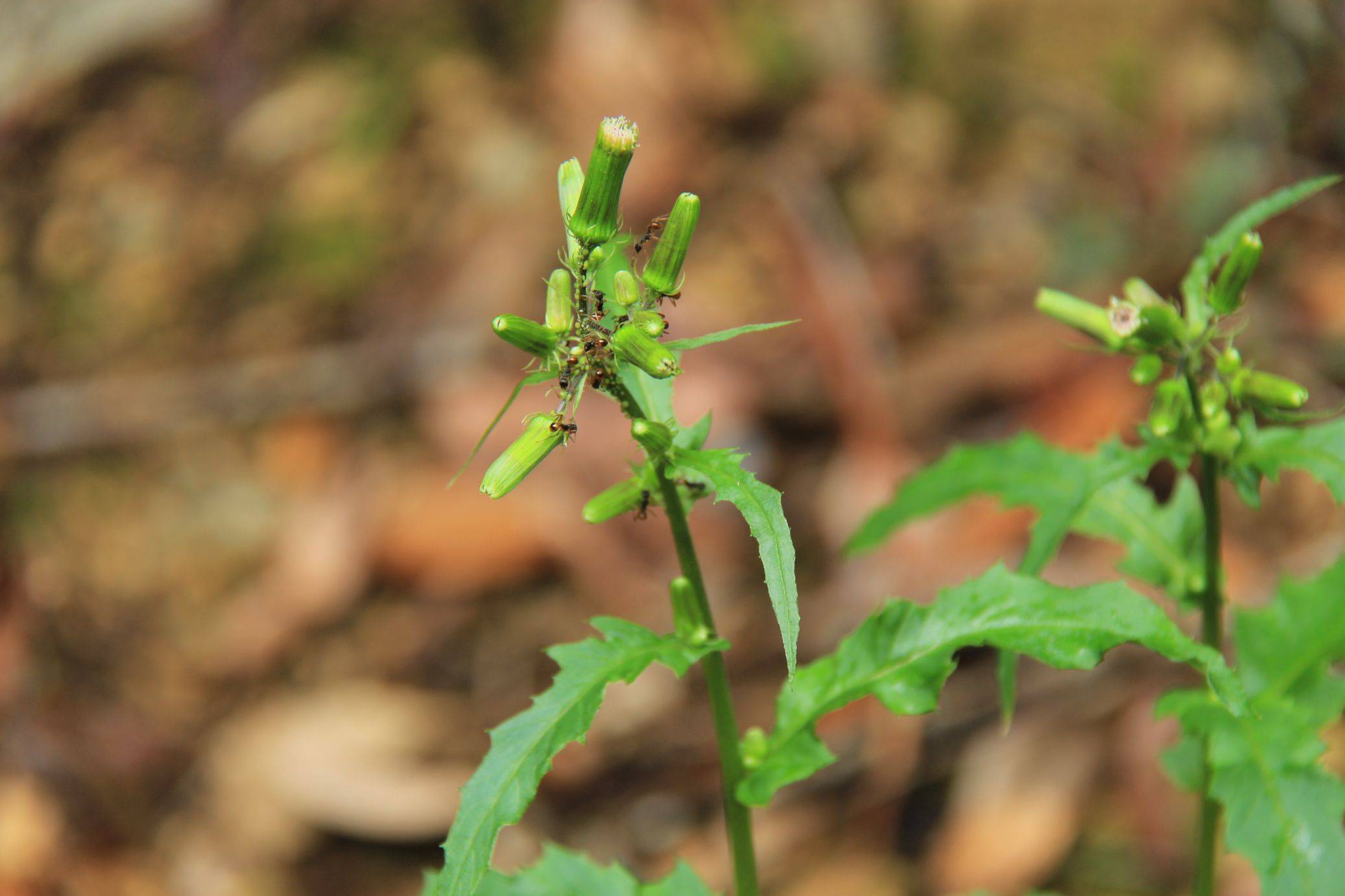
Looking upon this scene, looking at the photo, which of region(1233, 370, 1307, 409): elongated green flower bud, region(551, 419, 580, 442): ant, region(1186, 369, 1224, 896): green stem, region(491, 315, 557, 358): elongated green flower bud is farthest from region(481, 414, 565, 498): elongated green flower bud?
region(1233, 370, 1307, 409): elongated green flower bud

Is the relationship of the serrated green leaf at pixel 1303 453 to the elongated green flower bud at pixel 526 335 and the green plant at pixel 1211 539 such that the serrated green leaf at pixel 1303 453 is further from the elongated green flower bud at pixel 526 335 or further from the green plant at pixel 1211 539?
the elongated green flower bud at pixel 526 335

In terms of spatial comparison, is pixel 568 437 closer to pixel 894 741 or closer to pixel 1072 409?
pixel 894 741

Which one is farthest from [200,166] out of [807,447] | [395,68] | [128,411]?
[807,447]

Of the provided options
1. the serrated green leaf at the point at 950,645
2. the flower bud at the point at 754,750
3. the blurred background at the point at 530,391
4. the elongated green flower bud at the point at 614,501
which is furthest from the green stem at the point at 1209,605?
the blurred background at the point at 530,391

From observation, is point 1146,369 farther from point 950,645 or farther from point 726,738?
point 726,738

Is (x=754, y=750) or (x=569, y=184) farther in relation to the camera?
(x=754, y=750)

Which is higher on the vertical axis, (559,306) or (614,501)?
(559,306)

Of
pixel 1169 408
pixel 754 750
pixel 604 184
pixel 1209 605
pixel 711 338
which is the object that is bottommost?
Result: pixel 754 750

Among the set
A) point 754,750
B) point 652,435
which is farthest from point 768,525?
point 754,750
